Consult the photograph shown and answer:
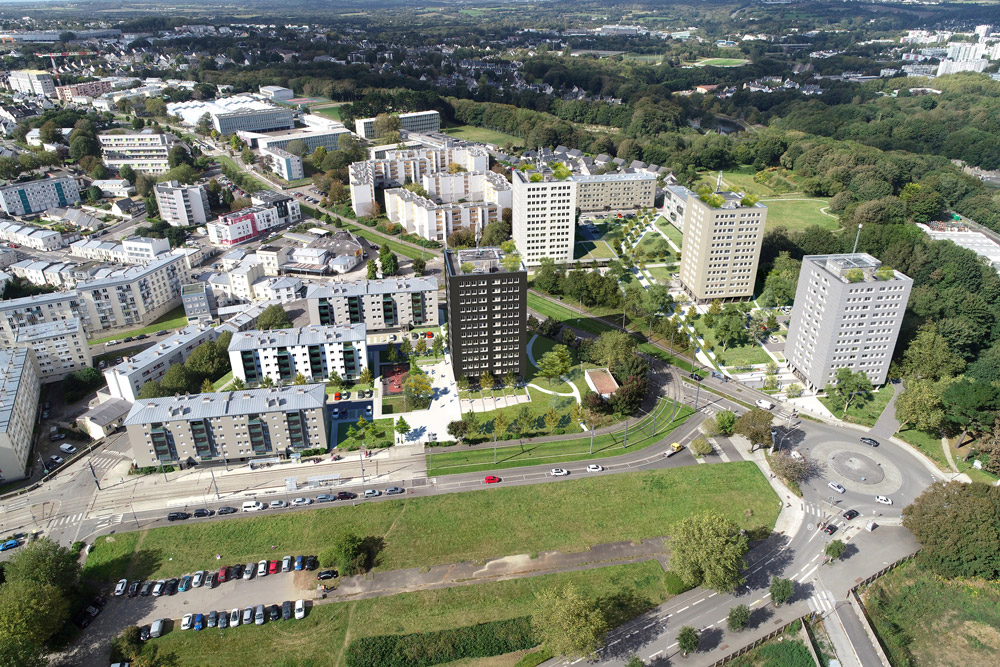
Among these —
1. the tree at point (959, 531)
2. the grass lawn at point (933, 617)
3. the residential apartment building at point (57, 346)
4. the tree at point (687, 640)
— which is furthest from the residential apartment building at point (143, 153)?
the grass lawn at point (933, 617)

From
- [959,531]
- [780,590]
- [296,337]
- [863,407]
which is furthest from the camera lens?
[296,337]

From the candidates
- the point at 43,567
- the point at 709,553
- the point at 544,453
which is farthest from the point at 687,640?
the point at 43,567

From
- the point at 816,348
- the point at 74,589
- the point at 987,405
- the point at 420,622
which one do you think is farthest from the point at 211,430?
the point at 987,405

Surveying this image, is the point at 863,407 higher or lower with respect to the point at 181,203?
lower

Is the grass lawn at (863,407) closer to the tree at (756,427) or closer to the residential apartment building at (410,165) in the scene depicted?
the tree at (756,427)

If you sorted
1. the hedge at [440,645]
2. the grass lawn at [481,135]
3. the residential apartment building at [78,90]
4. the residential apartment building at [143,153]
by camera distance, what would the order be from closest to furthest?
the hedge at [440,645], the residential apartment building at [143,153], the grass lawn at [481,135], the residential apartment building at [78,90]

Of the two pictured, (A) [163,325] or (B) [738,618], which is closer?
(B) [738,618]

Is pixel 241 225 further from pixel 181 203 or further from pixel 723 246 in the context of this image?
pixel 723 246
